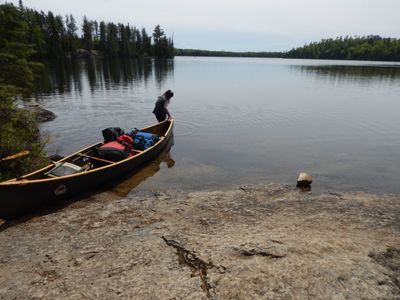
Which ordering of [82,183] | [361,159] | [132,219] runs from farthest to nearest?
[361,159]
[82,183]
[132,219]

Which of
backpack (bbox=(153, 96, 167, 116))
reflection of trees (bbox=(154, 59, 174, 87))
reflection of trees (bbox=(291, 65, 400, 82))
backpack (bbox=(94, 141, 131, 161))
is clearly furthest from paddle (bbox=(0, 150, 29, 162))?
reflection of trees (bbox=(291, 65, 400, 82))

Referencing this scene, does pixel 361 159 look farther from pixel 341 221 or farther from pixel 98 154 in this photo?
pixel 98 154

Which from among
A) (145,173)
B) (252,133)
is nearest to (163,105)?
(252,133)

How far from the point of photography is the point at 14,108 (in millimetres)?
10656

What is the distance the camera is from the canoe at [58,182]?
22.5 ft

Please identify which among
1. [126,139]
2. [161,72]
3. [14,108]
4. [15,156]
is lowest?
[126,139]

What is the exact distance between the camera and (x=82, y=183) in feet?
27.8

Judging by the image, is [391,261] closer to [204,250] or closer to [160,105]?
[204,250]

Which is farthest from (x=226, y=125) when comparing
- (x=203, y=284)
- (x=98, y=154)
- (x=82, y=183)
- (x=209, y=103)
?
(x=203, y=284)

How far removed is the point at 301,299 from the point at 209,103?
72.1 ft

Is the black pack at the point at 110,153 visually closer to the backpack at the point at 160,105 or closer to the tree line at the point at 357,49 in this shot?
the backpack at the point at 160,105

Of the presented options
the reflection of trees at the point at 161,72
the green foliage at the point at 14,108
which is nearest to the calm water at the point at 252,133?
the green foliage at the point at 14,108

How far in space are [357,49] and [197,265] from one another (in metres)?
157

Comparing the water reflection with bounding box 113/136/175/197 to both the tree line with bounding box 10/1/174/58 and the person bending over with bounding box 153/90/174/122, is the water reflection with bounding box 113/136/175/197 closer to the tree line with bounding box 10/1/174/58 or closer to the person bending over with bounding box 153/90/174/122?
the person bending over with bounding box 153/90/174/122
